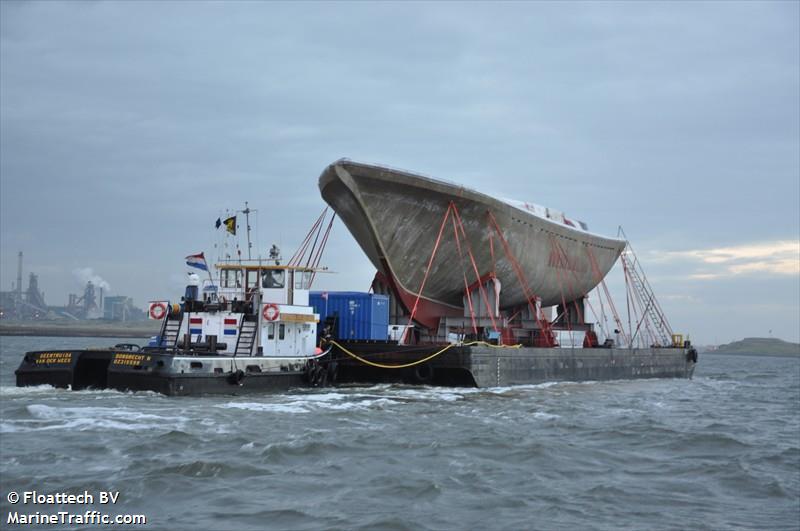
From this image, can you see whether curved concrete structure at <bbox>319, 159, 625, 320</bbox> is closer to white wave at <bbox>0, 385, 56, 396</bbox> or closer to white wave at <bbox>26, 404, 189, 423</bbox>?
white wave at <bbox>0, 385, 56, 396</bbox>

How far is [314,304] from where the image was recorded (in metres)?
38.5

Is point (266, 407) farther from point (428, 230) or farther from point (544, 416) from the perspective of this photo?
point (428, 230)

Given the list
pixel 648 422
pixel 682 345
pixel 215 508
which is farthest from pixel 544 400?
pixel 682 345

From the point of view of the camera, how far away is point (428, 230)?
1639 inches

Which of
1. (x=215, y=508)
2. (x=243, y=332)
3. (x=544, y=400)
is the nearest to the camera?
(x=215, y=508)

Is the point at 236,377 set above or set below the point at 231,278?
below

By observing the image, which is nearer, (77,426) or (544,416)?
(77,426)

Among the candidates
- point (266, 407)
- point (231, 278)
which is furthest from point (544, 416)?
point (231, 278)

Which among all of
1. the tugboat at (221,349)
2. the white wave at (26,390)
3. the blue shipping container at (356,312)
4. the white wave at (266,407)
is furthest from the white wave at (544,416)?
the white wave at (26,390)

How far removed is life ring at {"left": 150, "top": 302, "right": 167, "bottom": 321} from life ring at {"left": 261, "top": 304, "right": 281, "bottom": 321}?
3870mm

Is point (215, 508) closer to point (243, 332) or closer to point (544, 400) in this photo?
point (243, 332)

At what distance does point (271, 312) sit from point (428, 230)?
13.1 meters

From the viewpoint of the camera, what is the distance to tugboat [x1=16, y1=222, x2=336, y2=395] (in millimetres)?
27688

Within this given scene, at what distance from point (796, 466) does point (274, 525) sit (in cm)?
1348
